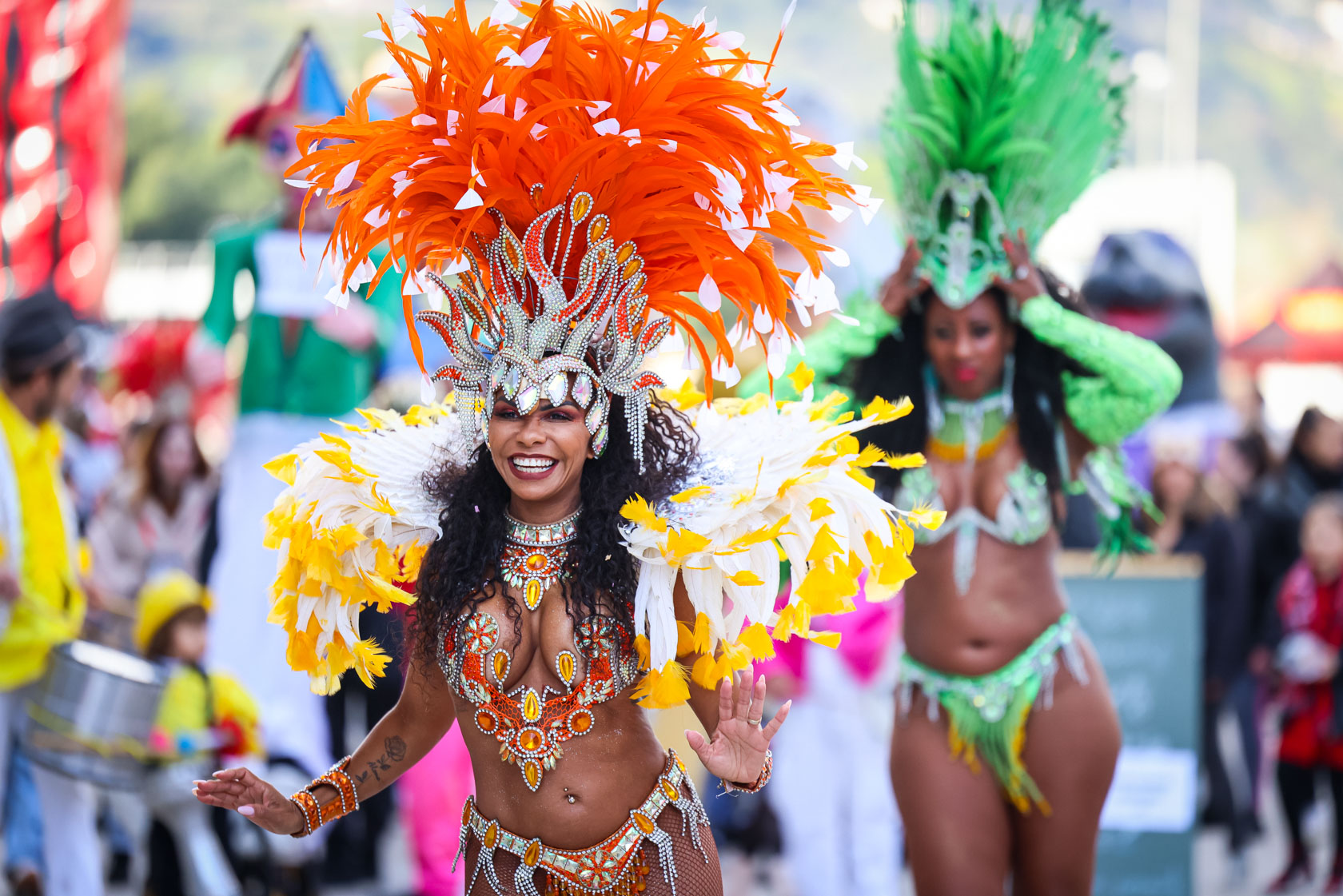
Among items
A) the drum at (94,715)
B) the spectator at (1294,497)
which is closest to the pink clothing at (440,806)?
the drum at (94,715)

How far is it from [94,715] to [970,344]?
2987 millimetres

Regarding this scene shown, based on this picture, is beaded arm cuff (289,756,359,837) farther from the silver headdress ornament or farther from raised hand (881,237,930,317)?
raised hand (881,237,930,317)

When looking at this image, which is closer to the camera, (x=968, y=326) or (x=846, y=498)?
(x=846, y=498)

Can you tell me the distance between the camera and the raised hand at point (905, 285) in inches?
152

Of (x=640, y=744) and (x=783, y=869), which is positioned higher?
(x=640, y=744)

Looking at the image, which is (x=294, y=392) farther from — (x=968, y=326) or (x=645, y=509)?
(x=645, y=509)

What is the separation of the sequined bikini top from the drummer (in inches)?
115

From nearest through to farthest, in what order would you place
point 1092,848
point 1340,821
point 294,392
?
point 1092,848 → point 294,392 → point 1340,821

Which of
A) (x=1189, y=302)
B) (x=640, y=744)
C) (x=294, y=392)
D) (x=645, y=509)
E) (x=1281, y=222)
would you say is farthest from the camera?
(x=1281, y=222)

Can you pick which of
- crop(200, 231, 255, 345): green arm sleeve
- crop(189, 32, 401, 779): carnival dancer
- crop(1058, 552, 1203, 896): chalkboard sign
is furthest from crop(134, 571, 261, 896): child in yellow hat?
crop(1058, 552, 1203, 896): chalkboard sign

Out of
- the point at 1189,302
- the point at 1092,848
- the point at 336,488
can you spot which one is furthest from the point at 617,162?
the point at 1189,302

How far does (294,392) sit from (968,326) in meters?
2.84

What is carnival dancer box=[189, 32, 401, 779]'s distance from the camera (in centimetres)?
520

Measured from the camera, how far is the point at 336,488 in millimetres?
2697
